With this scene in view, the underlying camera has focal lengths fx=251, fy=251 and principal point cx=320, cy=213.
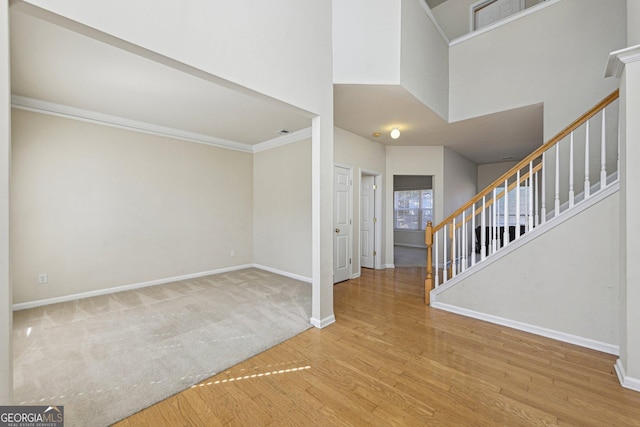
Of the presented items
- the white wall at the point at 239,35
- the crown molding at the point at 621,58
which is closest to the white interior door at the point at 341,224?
the white wall at the point at 239,35

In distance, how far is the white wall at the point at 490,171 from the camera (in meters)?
7.65

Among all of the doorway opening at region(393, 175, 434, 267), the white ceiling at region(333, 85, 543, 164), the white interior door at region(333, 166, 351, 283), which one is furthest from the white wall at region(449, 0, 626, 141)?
the doorway opening at region(393, 175, 434, 267)

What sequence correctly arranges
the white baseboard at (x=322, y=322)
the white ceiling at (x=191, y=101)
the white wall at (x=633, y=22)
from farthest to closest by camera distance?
1. the white baseboard at (x=322, y=322)
2. the white ceiling at (x=191, y=101)
3. the white wall at (x=633, y=22)

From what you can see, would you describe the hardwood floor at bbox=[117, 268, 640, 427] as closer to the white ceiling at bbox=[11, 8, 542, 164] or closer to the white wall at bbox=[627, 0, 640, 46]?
the white ceiling at bbox=[11, 8, 542, 164]

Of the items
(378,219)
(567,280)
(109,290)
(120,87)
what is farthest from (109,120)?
(567,280)

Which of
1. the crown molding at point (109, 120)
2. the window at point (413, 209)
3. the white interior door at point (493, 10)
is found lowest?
the window at point (413, 209)

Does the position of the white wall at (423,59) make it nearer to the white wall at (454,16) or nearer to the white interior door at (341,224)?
the white wall at (454,16)

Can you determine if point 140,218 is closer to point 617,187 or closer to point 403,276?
point 403,276

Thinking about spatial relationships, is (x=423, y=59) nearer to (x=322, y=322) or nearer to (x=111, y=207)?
(x=322, y=322)

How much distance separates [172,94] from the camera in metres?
3.15

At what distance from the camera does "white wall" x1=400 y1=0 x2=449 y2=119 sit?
125 inches

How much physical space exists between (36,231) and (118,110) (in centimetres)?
198

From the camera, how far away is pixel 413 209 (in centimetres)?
880

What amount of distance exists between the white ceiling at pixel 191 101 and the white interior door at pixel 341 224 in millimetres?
936
